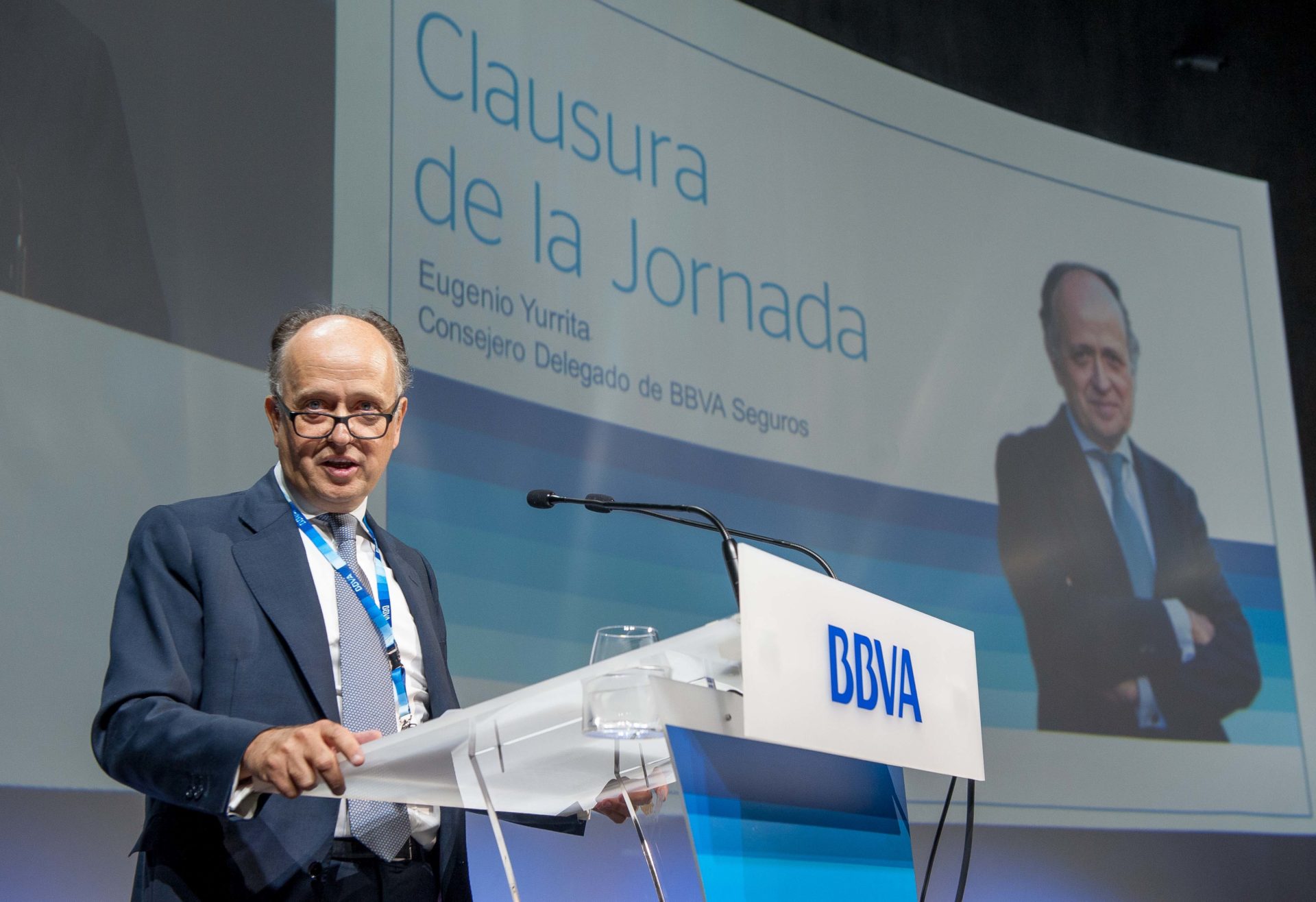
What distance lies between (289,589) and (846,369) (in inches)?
117

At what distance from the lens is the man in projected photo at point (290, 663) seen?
1.31 m

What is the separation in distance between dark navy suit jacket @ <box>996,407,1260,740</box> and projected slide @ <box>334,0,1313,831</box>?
13 mm

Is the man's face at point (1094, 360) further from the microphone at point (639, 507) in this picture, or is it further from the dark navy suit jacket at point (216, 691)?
the dark navy suit jacket at point (216, 691)

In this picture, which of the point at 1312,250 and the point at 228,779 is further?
the point at 1312,250

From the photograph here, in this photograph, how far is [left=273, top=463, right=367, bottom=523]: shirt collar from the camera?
5.74ft

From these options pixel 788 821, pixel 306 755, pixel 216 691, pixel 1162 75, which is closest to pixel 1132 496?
pixel 1162 75

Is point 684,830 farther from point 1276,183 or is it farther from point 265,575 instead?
point 1276,183

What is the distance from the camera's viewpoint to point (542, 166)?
3623 millimetres

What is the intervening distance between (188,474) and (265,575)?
117 cm

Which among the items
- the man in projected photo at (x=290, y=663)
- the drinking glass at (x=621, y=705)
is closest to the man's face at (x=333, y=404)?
the man in projected photo at (x=290, y=663)

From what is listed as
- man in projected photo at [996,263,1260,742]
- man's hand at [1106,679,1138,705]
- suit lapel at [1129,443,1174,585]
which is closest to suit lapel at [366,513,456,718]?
man in projected photo at [996,263,1260,742]

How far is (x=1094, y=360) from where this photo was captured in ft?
16.3

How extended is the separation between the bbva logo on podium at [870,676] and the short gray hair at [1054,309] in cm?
371

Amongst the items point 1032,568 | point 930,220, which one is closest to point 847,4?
point 930,220
